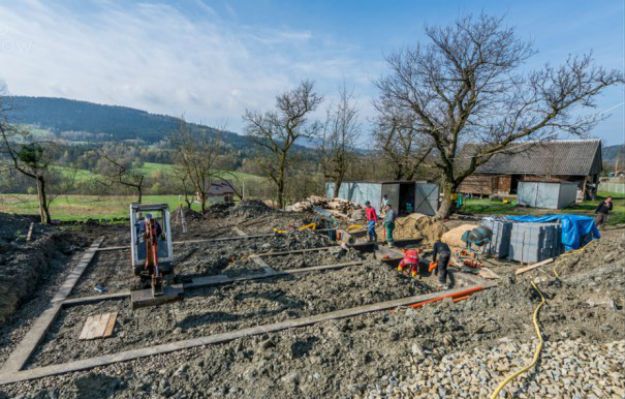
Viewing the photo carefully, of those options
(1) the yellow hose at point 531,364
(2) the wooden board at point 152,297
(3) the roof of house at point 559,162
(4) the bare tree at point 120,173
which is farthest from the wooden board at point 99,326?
(3) the roof of house at point 559,162

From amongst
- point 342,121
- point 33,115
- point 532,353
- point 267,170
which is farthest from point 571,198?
point 33,115

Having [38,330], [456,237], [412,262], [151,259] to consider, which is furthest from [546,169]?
[38,330]

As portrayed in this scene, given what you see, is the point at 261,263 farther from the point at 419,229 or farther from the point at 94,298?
the point at 419,229

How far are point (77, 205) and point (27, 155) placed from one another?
28.2ft

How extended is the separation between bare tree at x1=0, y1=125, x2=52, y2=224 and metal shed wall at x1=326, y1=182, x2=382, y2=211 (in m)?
15.5

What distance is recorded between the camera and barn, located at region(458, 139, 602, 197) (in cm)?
2852

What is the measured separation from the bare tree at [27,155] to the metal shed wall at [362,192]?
610 inches

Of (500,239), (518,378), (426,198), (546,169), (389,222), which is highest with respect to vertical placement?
(546,169)

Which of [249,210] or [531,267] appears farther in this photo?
[249,210]

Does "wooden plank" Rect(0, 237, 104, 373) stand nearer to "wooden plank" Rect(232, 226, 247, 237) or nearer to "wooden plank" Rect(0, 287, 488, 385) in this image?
"wooden plank" Rect(0, 287, 488, 385)

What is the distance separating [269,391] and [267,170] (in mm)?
18994

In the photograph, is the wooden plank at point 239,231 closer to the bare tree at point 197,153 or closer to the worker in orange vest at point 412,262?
the worker in orange vest at point 412,262

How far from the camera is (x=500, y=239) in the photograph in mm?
10406

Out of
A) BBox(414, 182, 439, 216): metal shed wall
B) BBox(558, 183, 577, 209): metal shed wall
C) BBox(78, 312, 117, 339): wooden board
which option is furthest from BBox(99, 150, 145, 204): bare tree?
BBox(558, 183, 577, 209): metal shed wall
